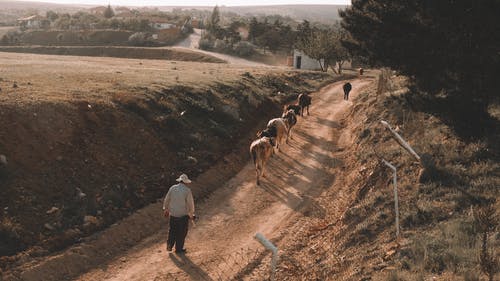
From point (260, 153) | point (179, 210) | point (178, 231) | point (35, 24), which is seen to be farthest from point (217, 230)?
point (35, 24)

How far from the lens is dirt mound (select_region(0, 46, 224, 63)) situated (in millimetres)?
82812

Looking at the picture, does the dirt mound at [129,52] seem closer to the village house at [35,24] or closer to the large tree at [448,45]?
the village house at [35,24]

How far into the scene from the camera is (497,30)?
1363 cm

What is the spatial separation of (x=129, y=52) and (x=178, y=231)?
271 ft

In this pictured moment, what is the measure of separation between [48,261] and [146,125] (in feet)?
30.7

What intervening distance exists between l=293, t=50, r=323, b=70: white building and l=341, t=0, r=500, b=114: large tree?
174 ft

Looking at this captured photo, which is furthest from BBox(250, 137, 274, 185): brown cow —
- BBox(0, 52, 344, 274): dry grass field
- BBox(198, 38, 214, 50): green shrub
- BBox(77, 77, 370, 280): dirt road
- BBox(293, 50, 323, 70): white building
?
BBox(198, 38, 214, 50): green shrub

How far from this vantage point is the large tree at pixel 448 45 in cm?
1386

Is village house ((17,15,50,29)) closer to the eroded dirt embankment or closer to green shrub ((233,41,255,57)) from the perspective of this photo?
green shrub ((233,41,255,57))

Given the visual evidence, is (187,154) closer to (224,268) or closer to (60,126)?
(60,126)

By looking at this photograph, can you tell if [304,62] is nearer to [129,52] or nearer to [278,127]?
[129,52]

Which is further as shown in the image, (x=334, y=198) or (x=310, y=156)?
(x=310, y=156)

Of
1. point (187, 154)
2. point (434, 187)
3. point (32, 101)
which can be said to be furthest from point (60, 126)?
point (434, 187)

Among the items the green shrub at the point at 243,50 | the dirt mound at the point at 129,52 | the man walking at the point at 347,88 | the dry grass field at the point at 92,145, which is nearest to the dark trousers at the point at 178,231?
the dry grass field at the point at 92,145
